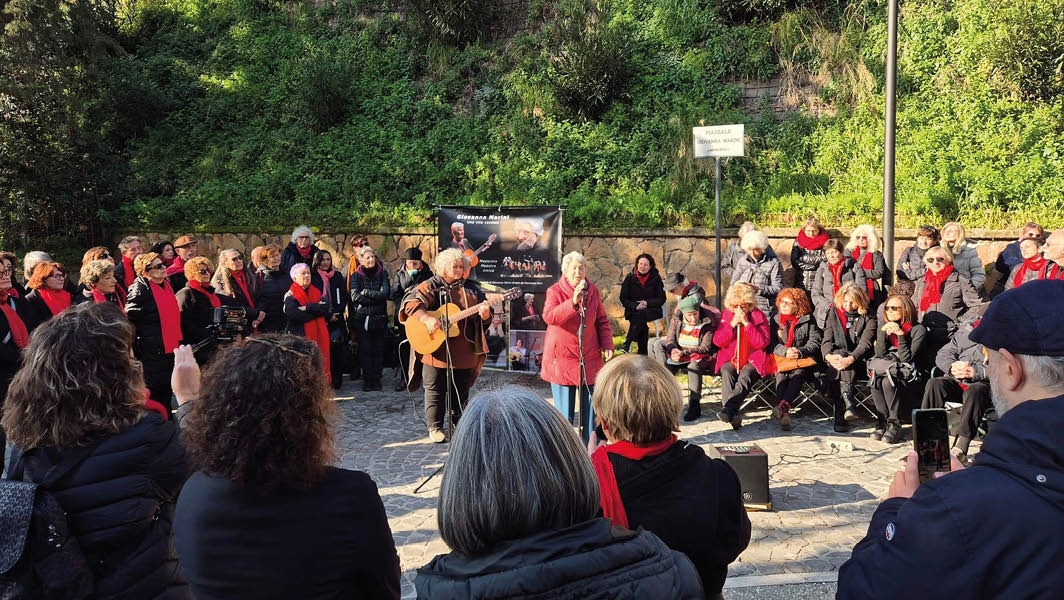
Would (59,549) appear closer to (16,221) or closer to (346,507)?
(346,507)

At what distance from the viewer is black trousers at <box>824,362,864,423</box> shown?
7918 mm

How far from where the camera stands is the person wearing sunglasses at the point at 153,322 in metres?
7.17

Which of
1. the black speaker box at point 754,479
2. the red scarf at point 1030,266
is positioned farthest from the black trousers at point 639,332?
the black speaker box at point 754,479

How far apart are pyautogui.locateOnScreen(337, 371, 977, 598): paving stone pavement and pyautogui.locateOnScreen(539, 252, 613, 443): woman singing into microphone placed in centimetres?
123

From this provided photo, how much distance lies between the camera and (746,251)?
10070 millimetres

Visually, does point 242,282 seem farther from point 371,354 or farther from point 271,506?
point 271,506

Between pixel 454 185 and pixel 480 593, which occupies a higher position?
pixel 454 185

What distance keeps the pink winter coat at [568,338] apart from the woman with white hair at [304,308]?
310 centimetres

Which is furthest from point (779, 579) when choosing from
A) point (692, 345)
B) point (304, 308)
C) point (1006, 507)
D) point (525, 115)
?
point (525, 115)

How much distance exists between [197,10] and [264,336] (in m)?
20.0

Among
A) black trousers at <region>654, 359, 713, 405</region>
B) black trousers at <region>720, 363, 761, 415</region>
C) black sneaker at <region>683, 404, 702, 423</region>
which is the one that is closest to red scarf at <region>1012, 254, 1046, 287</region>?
black trousers at <region>720, 363, 761, 415</region>

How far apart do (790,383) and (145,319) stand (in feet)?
20.9

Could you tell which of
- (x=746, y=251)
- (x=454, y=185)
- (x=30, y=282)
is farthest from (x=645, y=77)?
(x=30, y=282)

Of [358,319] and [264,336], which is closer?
[264,336]
